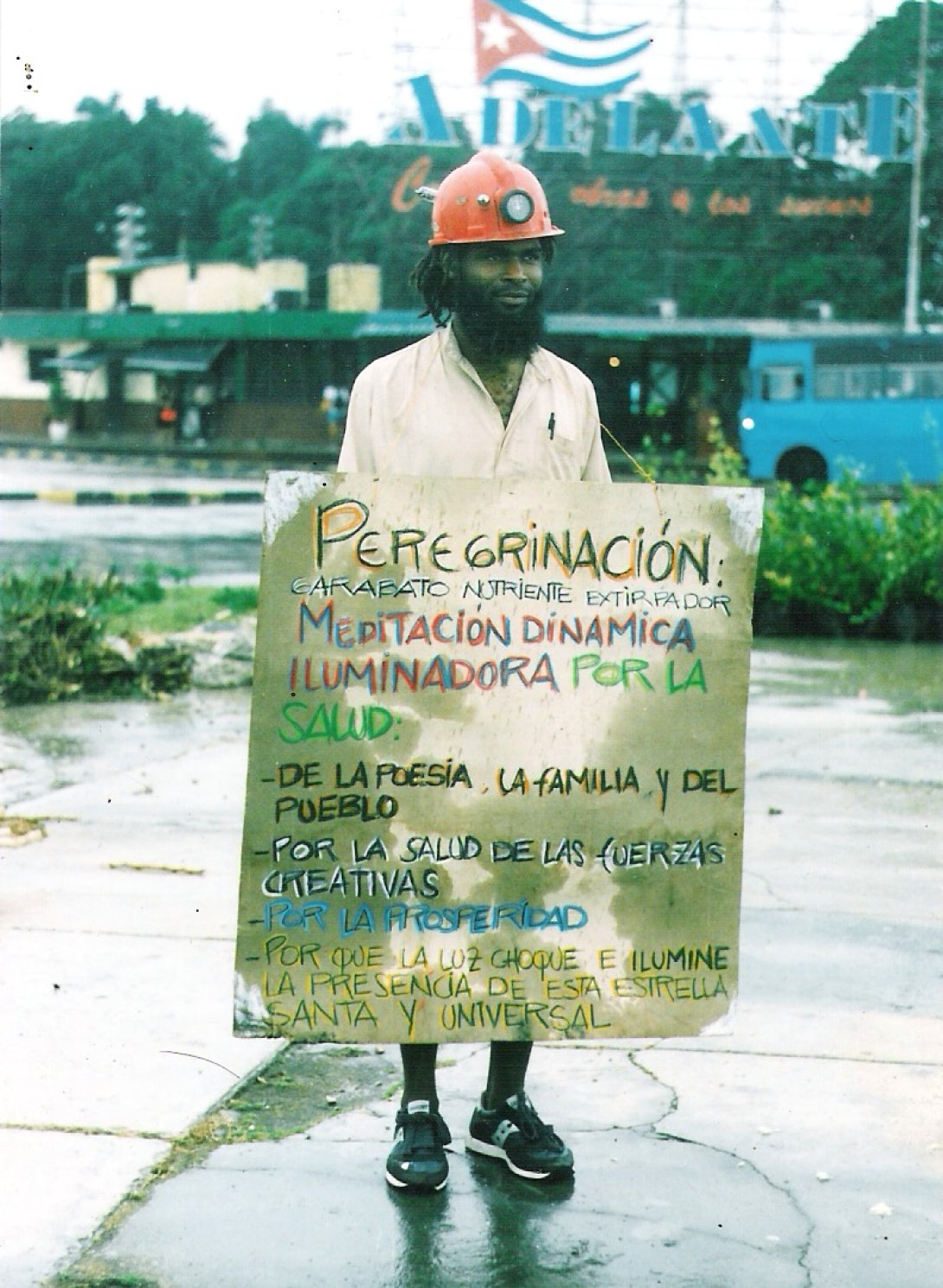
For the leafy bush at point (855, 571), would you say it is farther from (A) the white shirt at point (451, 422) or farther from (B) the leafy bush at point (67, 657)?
(A) the white shirt at point (451, 422)

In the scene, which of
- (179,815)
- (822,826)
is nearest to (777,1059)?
(822,826)

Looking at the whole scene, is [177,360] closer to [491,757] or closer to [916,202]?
[916,202]

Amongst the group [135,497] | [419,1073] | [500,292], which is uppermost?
[500,292]

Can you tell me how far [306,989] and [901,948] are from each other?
95.2 inches

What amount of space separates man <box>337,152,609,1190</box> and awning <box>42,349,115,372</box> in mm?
36213

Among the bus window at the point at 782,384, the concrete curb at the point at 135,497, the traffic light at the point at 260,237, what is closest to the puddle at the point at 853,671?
the concrete curb at the point at 135,497

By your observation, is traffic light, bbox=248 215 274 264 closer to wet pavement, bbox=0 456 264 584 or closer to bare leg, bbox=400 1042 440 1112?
wet pavement, bbox=0 456 264 584

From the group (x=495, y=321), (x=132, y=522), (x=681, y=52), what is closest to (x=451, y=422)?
(x=495, y=321)

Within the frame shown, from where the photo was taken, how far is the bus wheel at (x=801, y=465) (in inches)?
955

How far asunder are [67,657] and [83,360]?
30.5m

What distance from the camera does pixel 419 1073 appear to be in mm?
3811

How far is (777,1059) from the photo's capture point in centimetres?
448

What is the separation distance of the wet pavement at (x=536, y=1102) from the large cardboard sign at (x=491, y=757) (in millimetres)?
356

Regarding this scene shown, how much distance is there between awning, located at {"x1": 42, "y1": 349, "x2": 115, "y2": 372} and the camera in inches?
1532
